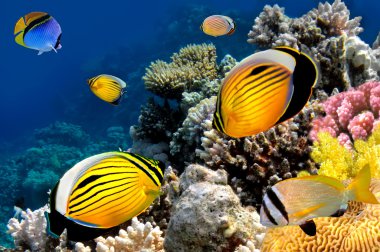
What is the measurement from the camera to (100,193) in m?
1.56

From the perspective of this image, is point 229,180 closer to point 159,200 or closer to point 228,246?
point 159,200

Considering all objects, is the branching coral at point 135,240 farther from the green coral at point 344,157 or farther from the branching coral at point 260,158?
the green coral at point 344,157

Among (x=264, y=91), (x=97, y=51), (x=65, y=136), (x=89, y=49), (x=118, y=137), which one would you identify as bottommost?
(x=264, y=91)

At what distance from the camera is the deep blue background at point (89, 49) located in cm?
3478

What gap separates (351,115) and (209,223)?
8.86 feet

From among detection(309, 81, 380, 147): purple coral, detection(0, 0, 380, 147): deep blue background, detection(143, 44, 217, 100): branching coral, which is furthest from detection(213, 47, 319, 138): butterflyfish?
detection(0, 0, 380, 147): deep blue background

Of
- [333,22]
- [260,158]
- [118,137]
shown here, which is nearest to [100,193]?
[260,158]

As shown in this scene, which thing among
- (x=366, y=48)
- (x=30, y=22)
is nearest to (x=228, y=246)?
(x=30, y=22)

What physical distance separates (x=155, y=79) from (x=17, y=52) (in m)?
113

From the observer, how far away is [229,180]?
3.74 metres

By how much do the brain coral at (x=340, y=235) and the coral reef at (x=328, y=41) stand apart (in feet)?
10.4

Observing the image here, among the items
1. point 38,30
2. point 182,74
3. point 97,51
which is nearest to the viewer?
point 38,30

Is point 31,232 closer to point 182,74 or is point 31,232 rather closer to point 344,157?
point 344,157

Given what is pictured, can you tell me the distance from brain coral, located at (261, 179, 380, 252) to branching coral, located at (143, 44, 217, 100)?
4834 millimetres
